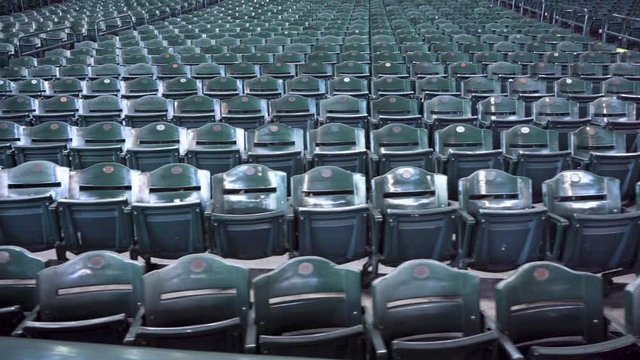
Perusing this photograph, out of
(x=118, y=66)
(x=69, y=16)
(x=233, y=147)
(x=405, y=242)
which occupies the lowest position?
(x=405, y=242)

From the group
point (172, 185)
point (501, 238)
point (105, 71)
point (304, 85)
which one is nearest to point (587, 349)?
point (501, 238)

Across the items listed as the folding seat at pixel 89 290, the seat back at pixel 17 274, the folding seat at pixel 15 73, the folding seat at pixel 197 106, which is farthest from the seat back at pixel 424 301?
the folding seat at pixel 15 73

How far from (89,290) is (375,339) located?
4.69 ft

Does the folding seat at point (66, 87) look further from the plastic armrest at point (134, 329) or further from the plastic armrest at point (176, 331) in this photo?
the plastic armrest at point (176, 331)

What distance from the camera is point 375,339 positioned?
261 cm

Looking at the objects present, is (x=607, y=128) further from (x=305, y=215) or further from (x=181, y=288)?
(x=181, y=288)

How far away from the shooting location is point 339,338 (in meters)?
2.52

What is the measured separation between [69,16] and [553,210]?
1399cm

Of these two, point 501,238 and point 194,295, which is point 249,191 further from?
point 501,238

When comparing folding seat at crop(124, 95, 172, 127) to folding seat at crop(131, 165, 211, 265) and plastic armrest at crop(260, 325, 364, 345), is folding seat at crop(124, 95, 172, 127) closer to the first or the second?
folding seat at crop(131, 165, 211, 265)

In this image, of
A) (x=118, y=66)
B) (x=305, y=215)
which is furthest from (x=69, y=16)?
(x=305, y=215)

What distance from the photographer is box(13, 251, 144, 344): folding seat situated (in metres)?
2.78

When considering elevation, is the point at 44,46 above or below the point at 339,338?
above

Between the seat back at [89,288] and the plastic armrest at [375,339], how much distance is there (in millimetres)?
1145
